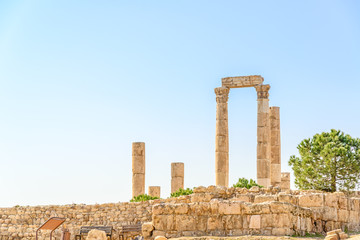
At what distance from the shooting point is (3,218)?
2941 cm

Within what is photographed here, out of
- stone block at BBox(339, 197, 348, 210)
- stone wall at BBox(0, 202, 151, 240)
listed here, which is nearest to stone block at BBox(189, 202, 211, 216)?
stone block at BBox(339, 197, 348, 210)

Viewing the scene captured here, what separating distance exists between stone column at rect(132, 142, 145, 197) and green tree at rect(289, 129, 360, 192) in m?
8.60

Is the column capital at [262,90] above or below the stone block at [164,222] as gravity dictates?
above

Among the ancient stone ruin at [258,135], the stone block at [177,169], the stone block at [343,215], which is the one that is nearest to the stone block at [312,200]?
the stone block at [343,215]

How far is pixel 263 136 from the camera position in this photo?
3556cm

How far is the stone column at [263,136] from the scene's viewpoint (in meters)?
35.1

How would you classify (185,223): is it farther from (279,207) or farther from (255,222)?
(279,207)

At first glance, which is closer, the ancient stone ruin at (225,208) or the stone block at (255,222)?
the stone block at (255,222)

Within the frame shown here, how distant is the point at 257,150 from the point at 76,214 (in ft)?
37.7

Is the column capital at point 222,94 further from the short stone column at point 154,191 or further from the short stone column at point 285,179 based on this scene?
the short stone column at point 285,179

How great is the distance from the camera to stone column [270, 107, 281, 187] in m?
36.3

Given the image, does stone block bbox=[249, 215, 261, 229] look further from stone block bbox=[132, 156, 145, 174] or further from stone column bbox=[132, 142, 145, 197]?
stone block bbox=[132, 156, 145, 174]

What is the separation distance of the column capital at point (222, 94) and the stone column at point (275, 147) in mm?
2891

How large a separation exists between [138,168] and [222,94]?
6059 millimetres
